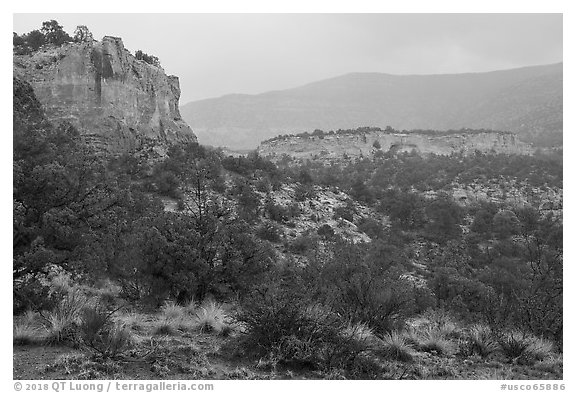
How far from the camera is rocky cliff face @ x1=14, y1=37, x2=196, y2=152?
23.9 meters

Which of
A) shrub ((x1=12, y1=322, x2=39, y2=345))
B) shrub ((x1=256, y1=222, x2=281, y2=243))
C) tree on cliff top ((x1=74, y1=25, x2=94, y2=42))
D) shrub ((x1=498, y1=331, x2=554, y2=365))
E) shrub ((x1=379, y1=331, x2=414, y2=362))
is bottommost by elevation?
shrub ((x1=256, y1=222, x2=281, y2=243))

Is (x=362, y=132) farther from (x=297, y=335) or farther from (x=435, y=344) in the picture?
(x=297, y=335)

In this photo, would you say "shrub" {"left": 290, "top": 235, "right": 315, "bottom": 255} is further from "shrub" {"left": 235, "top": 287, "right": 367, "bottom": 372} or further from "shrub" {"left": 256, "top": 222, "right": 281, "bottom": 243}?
"shrub" {"left": 235, "top": 287, "right": 367, "bottom": 372}

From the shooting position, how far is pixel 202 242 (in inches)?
400

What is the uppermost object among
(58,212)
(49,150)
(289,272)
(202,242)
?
(49,150)

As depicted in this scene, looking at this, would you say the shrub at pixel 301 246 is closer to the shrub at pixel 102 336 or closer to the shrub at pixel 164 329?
the shrub at pixel 164 329

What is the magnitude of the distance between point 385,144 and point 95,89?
34991 mm

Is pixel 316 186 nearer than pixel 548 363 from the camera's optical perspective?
No

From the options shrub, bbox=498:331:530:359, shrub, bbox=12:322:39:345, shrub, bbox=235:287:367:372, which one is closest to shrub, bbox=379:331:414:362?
shrub, bbox=235:287:367:372

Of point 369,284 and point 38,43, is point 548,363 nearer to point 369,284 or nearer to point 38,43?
point 369,284

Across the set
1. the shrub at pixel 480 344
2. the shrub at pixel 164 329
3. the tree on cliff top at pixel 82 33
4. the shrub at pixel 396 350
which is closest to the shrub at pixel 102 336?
the shrub at pixel 164 329

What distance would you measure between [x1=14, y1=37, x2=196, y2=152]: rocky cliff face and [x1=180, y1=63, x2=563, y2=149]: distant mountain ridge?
238 ft

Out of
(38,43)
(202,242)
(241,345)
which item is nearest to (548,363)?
(241,345)

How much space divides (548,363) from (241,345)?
4269 millimetres
